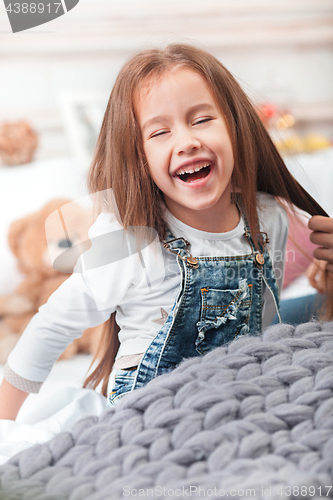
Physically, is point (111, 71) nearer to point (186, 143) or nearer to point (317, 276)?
point (186, 143)

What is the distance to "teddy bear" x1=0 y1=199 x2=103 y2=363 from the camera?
12.9 inches

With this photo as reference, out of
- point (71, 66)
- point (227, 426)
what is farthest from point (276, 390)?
point (71, 66)

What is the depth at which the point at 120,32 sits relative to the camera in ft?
1.16

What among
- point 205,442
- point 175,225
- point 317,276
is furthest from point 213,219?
point 205,442

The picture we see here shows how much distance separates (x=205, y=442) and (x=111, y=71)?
30cm

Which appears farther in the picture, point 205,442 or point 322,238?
point 322,238

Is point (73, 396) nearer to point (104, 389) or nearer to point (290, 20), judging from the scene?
point (104, 389)

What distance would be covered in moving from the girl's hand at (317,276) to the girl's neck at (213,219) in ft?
0.39

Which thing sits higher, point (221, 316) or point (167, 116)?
point (167, 116)

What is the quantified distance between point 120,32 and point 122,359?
1.01 feet

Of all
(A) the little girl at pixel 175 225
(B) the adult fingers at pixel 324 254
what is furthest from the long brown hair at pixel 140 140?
(B) the adult fingers at pixel 324 254

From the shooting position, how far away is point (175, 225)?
43cm

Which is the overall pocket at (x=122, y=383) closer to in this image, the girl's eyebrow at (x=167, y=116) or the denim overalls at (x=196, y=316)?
the denim overalls at (x=196, y=316)

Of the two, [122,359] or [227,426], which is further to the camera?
[122,359]
